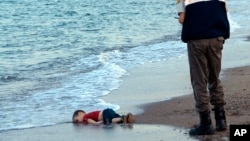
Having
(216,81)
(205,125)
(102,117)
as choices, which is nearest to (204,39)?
(216,81)

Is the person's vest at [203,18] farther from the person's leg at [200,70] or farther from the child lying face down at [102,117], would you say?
the child lying face down at [102,117]

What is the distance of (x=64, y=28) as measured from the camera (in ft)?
102

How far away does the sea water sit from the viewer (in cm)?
1166

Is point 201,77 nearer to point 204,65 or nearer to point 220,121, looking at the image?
point 204,65

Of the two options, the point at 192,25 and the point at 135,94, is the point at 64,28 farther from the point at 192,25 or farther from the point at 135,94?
the point at 192,25

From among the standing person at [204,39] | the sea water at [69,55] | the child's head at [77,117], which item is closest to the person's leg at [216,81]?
the standing person at [204,39]

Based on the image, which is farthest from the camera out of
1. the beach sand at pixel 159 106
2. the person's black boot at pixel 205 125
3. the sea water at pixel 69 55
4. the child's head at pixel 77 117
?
the sea water at pixel 69 55

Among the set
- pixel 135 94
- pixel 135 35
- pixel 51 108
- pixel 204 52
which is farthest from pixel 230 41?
pixel 204 52

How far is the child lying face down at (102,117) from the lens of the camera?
957cm

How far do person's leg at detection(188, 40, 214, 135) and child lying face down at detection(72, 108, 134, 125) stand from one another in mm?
2015

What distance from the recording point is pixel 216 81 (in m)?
7.65

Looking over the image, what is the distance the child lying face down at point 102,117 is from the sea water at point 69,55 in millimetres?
397

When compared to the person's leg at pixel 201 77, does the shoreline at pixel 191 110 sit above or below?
below

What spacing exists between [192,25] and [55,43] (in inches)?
684
